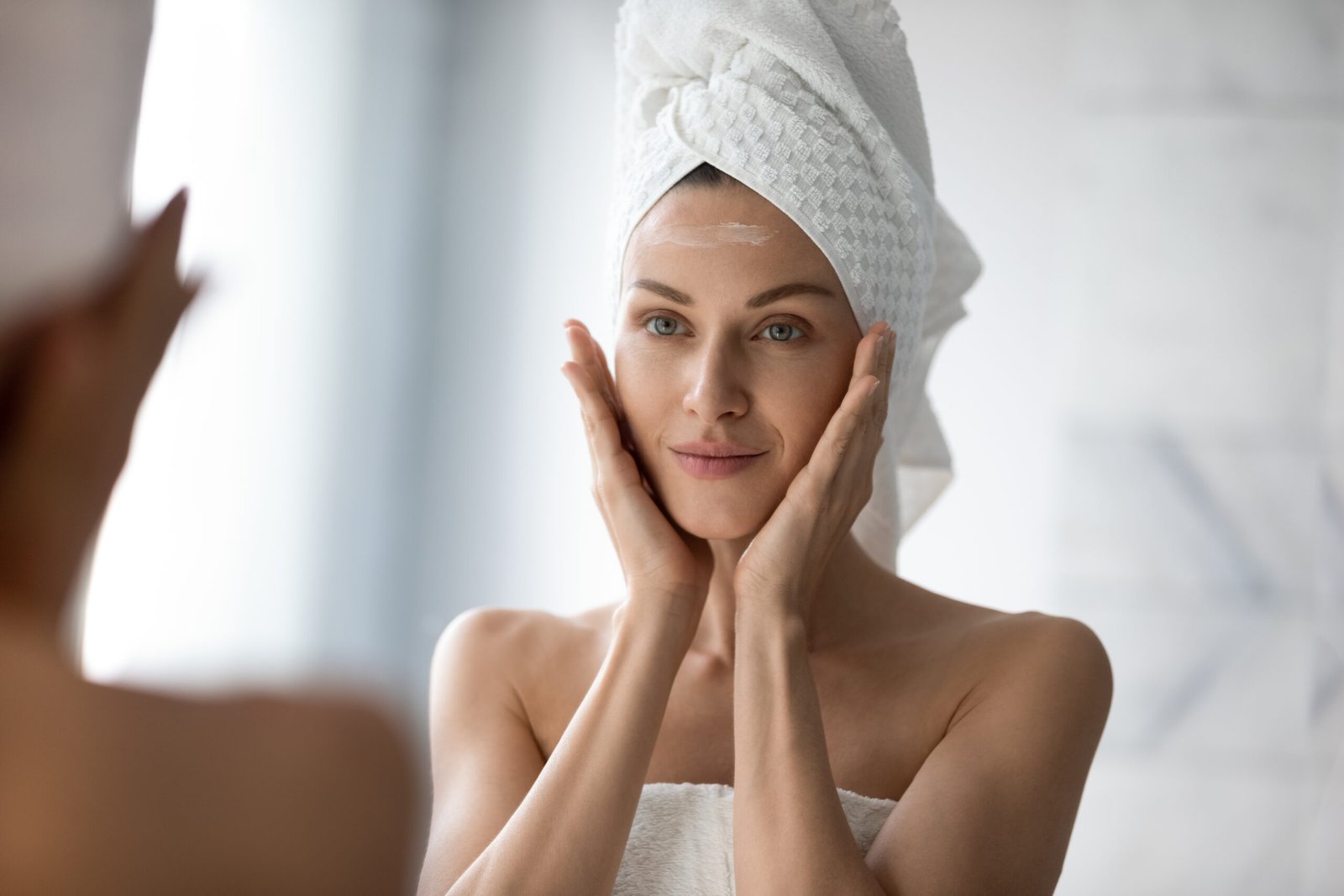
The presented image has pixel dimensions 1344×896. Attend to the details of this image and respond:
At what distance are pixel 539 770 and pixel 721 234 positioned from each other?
59 cm

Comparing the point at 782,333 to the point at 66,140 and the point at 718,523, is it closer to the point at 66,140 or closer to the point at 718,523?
the point at 718,523

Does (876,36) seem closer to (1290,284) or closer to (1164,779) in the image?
(1290,284)

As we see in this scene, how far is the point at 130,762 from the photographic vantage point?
373mm

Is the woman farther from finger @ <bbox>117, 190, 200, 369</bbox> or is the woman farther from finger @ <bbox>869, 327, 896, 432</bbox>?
finger @ <bbox>117, 190, 200, 369</bbox>

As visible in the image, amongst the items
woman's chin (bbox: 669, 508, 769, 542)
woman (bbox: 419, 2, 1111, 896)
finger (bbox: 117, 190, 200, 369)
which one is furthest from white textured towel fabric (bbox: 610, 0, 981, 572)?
finger (bbox: 117, 190, 200, 369)

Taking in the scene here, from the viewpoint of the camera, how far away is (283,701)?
0.38m

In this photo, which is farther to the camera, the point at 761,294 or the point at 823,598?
the point at 823,598

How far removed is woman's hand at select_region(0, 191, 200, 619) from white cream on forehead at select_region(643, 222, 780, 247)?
89cm

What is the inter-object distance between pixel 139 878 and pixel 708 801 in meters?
0.86

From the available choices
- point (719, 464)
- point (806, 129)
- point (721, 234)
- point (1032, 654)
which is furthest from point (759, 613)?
point (806, 129)

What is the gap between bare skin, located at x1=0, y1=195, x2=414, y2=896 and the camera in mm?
361

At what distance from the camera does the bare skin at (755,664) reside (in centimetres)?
104

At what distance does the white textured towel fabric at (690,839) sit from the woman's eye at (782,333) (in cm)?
45

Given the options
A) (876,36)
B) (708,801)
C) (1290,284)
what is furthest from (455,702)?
(1290,284)
